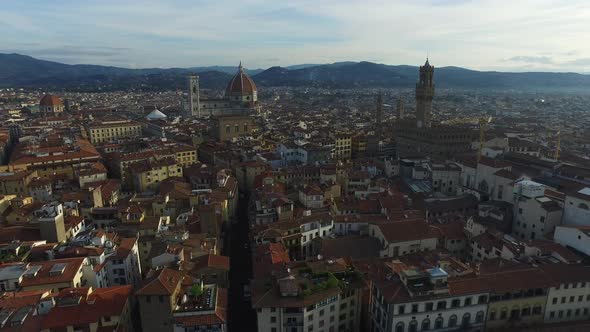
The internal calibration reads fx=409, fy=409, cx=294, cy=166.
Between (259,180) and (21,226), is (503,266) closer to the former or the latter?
(259,180)

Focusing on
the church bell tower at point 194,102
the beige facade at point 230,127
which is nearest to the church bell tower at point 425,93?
the beige facade at point 230,127

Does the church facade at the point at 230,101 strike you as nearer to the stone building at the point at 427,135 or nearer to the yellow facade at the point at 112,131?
the yellow facade at the point at 112,131

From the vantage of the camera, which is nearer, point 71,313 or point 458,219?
point 71,313

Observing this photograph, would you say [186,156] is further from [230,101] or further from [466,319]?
[230,101]

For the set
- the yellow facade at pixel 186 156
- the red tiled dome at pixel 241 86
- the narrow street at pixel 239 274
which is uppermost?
the red tiled dome at pixel 241 86

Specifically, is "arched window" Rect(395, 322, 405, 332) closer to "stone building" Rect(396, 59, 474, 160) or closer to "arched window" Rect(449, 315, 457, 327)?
"arched window" Rect(449, 315, 457, 327)

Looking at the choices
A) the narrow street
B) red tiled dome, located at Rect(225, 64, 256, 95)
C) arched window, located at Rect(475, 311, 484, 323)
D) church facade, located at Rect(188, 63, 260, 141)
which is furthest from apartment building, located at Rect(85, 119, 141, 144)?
arched window, located at Rect(475, 311, 484, 323)

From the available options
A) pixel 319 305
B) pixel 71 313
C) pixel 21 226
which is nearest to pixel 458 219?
pixel 319 305
